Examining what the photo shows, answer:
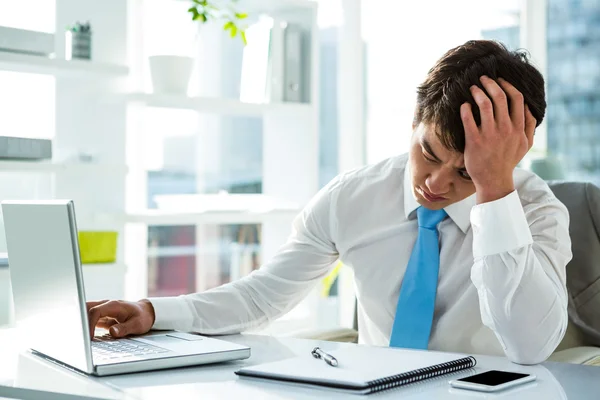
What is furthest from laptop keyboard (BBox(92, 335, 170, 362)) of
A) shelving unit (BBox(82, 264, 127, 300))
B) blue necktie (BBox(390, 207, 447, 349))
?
shelving unit (BBox(82, 264, 127, 300))

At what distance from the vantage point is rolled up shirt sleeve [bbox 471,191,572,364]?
1335 mm

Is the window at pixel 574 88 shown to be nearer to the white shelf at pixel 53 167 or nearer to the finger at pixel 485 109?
the white shelf at pixel 53 167

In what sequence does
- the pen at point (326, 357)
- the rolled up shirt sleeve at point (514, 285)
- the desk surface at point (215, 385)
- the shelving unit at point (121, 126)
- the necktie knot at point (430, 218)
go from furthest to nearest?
the shelving unit at point (121, 126)
the necktie knot at point (430, 218)
the rolled up shirt sleeve at point (514, 285)
the pen at point (326, 357)
the desk surface at point (215, 385)

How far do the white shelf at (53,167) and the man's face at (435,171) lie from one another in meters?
1.60

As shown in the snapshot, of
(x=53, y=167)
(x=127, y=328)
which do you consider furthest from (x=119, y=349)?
(x=53, y=167)

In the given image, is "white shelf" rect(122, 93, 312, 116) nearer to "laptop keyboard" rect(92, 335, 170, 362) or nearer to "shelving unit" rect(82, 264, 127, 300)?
"shelving unit" rect(82, 264, 127, 300)

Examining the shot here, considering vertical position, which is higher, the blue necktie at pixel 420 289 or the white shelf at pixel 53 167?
the white shelf at pixel 53 167

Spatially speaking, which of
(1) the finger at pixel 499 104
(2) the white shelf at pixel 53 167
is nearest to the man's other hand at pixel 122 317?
(1) the finger at pixel 499 104

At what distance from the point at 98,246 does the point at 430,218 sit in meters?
1.56

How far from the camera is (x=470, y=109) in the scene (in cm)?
139

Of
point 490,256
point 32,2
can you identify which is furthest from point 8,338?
point 32,2

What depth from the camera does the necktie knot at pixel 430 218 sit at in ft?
5.51

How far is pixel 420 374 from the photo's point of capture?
1.10 m

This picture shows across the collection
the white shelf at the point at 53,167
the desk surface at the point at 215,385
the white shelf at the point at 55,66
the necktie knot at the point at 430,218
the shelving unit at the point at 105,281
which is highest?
the white shelf at the point at 55,66
